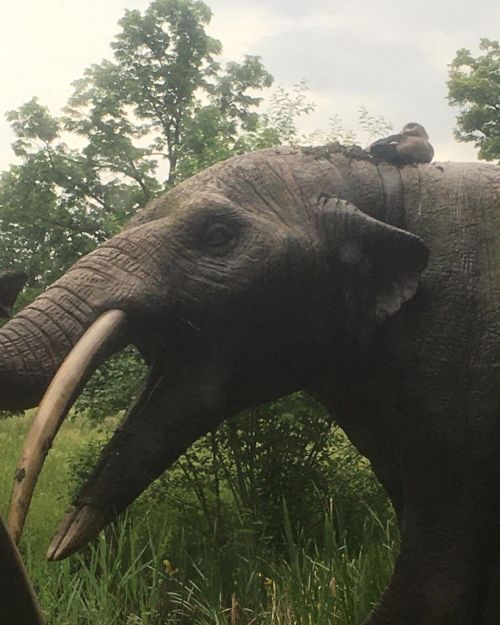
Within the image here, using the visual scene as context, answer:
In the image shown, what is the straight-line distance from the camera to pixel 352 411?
6.52 ft

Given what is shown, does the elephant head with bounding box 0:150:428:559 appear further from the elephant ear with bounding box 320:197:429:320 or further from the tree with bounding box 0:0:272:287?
the tree with bounding box 0:0:272:287

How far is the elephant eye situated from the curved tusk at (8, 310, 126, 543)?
241 millimetres

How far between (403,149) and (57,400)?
989mm

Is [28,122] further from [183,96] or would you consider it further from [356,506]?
[356,506]

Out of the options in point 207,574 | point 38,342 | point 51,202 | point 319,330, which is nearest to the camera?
point 38,342

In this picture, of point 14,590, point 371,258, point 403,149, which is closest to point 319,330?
point 371,258

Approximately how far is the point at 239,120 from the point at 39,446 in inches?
201

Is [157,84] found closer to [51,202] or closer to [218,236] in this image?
[51,202]

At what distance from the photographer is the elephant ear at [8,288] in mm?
1682

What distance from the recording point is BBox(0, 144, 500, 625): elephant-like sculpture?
1.74m

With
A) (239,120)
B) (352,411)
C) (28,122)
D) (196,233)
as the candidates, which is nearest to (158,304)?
(196,233)

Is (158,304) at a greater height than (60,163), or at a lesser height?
lesser

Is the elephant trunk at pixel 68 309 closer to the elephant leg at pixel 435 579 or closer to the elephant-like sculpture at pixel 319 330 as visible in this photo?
the elephant-like sculpture at pixel 319 330

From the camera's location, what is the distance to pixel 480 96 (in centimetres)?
850
